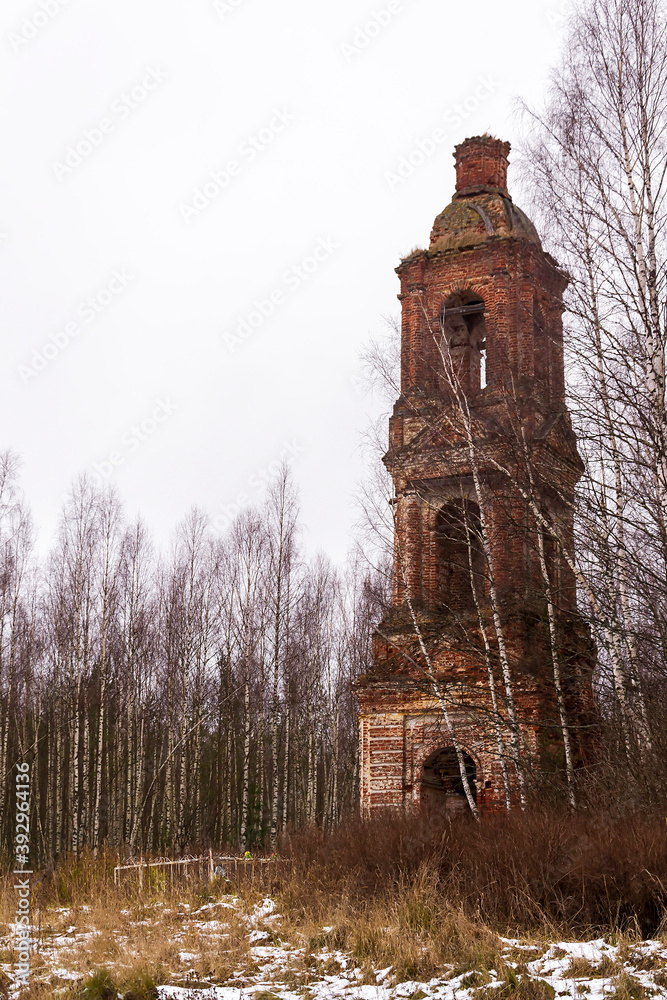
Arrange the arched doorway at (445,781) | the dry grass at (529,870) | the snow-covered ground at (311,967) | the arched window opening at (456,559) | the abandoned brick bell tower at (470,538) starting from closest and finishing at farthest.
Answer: the snow-covered ground at (311,967) < the dry grass at (529,870) < the abandoned brick bell tower at (470,538) < the arched doorway at (445,781) < the arched window opening at (456,559)

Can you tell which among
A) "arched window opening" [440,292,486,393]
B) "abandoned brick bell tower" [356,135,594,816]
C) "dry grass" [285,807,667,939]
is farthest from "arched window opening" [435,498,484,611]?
A: "dry grass" [285,807,667,939]

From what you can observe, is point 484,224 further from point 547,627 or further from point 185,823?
point 185,823

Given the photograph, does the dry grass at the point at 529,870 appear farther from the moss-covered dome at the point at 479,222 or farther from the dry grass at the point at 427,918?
the moss-covered dome at the point at 479,222

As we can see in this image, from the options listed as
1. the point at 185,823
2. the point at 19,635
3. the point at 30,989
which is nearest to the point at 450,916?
the point at 30,989

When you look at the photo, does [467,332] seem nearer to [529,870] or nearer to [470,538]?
[470,538]

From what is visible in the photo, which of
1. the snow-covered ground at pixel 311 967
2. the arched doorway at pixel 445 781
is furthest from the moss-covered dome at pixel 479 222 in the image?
the snow-covered ground at pixel 311 967

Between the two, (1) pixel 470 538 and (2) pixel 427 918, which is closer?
(2) pixel 427 918

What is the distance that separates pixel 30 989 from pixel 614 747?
23.4ft

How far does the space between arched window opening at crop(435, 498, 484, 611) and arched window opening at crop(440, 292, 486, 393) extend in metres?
2.35

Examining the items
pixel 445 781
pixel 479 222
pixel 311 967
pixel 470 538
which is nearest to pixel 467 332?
pixel 479 222

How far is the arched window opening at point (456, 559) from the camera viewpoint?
16.3 metres

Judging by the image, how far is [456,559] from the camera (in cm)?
1705

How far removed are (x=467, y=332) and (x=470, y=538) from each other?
4084 millimetres

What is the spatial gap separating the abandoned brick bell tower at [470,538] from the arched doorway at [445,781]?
0.03 m
